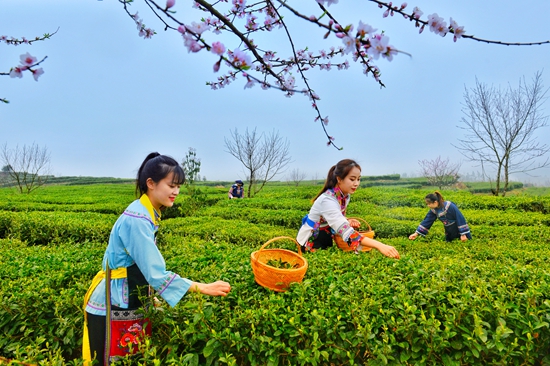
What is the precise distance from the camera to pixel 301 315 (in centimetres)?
202

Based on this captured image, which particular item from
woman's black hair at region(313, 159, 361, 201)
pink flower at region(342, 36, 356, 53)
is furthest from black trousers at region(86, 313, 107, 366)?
woman's black hair at region(313, 159, 361, 201)

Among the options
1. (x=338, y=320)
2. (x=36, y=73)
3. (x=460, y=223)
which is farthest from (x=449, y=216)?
(x=36, y=73)

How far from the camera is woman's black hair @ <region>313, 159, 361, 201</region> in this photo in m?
3.33

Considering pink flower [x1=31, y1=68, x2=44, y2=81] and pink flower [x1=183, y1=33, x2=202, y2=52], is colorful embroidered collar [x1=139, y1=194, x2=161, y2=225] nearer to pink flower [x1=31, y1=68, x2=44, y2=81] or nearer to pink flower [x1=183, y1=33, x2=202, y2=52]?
pink flower [x1=31, y1=68, x2=44, y2=81]

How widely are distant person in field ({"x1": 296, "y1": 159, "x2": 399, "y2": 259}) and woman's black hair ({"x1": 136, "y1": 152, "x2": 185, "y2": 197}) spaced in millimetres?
1754

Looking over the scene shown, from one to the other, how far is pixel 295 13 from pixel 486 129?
15.6 metres

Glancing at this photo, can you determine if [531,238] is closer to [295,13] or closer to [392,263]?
[392,263]

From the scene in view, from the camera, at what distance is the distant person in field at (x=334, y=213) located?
123 inches

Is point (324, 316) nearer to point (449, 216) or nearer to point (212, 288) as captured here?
point (212, 288)

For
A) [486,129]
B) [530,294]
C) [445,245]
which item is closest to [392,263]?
[530,294]

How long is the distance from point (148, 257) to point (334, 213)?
6.53ft

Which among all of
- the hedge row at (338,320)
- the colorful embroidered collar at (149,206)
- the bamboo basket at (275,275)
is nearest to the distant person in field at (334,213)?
the hedge row at (338,320)

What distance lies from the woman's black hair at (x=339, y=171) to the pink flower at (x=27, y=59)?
265cm

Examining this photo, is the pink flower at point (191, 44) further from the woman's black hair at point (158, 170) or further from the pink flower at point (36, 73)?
the pink flower at point (36, 73)
